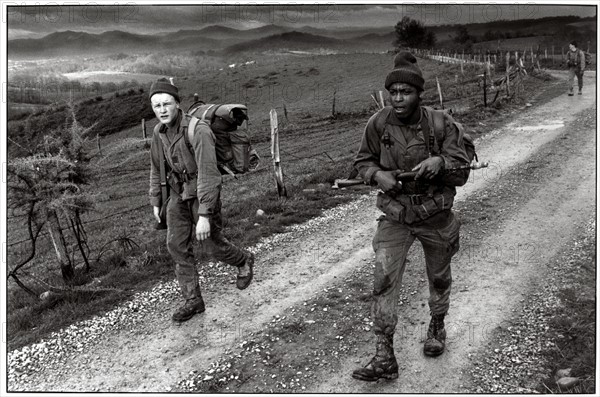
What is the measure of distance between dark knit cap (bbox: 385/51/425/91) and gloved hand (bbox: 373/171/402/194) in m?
0.80

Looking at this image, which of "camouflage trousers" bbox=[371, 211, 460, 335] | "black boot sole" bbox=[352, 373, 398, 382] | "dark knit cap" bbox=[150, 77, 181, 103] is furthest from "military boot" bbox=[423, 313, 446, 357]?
"dark knit cap" bbox=[150, 77, 181, 103]

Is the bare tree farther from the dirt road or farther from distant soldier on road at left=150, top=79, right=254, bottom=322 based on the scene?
the dirt road

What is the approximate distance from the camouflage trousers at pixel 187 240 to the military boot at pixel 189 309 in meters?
0.07

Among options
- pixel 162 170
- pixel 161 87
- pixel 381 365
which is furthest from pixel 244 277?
pixel 161 87

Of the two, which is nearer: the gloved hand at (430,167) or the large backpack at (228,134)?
the gloved hand at (430,167)

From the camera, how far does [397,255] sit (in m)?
4.82

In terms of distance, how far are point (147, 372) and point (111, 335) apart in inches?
37.8

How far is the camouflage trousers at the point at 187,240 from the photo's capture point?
5910 mm

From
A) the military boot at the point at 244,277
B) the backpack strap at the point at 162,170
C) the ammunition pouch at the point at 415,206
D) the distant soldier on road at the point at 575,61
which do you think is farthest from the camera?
the distant soldier on road at the point at 575,61

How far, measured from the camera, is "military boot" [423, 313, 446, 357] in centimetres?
503

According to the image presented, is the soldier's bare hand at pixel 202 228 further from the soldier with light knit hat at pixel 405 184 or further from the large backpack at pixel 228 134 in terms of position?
the soldier with light knit hat at pixel 405 184

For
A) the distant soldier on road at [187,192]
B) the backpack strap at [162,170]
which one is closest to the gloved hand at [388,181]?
the distant soldier on road at [187,192]

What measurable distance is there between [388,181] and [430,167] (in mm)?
406

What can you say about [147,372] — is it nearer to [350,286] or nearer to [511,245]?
[350,286]
